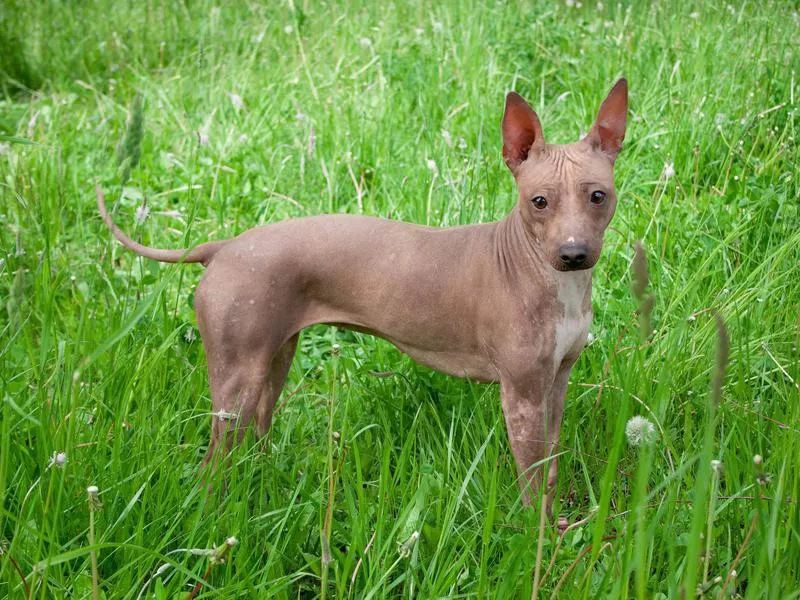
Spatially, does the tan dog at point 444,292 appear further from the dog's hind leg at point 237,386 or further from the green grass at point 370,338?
the green grass at point 370,338

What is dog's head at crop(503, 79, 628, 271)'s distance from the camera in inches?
96.9

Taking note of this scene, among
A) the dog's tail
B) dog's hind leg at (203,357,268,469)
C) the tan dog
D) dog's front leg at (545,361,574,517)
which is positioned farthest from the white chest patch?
the dog's tail

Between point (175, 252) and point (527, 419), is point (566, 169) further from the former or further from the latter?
point (175, 252)

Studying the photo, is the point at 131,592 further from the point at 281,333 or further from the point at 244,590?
the point at 281,333

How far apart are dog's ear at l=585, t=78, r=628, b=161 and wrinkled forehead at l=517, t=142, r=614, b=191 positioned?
48mm

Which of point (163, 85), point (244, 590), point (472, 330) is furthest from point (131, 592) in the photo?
point (163, 85)

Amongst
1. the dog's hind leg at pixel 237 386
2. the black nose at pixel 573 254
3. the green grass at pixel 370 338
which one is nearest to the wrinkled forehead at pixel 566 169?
the black nose at pixel 573 254

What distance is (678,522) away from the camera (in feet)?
8.23

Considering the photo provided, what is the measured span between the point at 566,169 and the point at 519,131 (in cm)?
25

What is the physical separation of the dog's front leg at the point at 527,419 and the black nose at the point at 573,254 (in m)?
0.41

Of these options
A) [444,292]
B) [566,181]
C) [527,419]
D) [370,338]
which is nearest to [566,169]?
[566,181]

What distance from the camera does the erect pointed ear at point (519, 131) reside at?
2.68m

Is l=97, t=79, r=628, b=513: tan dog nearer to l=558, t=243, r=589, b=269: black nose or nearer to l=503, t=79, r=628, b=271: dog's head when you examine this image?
l=503, t=79, r=628, b=271: dog's head

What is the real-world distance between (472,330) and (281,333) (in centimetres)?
56
